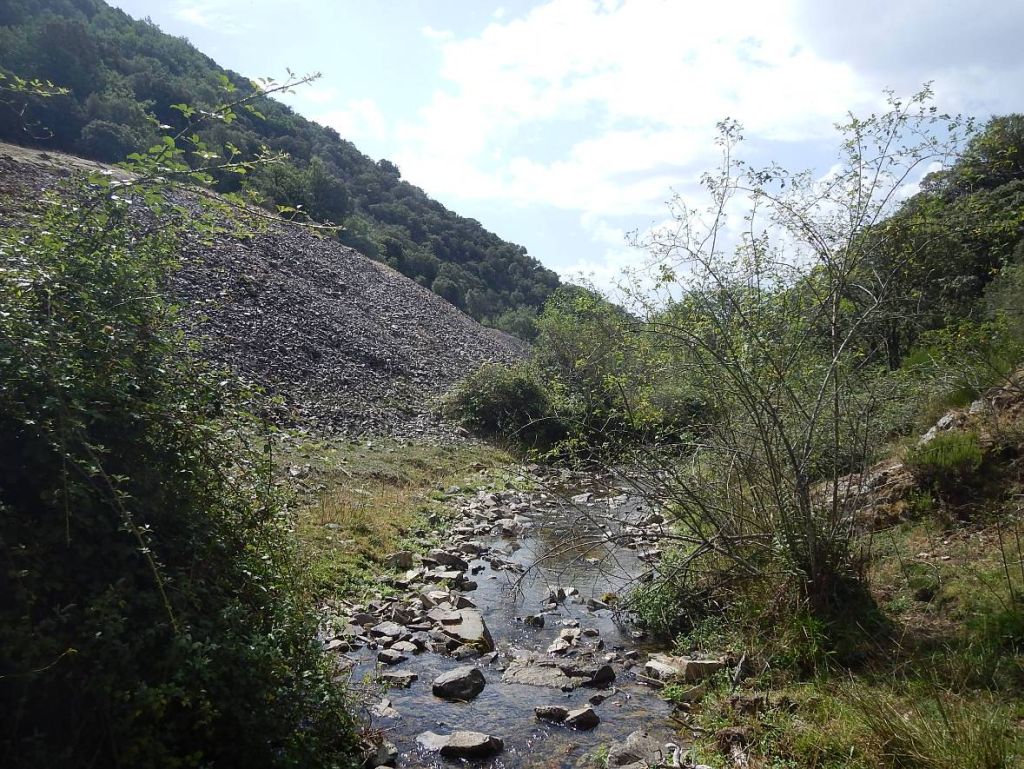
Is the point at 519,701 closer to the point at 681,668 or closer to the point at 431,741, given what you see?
the point at 431,741

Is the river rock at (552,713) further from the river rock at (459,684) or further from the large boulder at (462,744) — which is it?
the river rock at (459,684)

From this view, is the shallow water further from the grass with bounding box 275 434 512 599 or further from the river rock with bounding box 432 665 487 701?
the grass with bounding box 275 434 512 599

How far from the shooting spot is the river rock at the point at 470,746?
4.54 m

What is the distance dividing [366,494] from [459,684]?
595 centimetres

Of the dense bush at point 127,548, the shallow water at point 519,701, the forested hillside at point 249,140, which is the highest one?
the forested hillside at point 249,140

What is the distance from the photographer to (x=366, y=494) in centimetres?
1108

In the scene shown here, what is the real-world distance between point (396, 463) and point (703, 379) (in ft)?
28.0

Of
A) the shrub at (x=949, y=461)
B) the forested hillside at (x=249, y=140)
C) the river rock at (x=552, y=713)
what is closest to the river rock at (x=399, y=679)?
the river rock at (x=552, y=713)

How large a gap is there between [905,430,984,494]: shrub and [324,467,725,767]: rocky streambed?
2873 millimetres

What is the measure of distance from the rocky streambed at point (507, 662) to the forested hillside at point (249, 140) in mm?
3845

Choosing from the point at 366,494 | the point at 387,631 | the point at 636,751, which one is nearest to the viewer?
the point at 636,751

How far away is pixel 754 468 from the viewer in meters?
5.88

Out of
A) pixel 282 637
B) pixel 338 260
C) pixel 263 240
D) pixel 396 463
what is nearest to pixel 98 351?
pixel 282 637

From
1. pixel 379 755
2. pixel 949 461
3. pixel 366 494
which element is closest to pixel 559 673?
pixel 379 755
